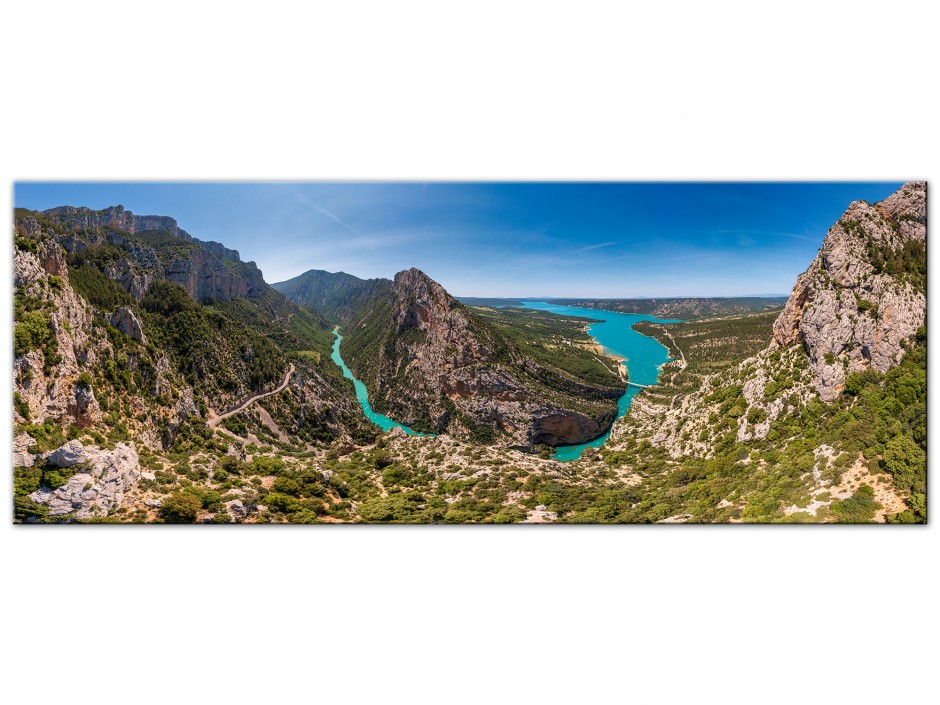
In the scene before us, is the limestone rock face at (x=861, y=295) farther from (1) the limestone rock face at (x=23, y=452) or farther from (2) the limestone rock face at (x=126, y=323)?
(2) the limestone rock face at (x=126, y=323)

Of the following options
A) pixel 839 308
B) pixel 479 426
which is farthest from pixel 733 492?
pixel 479 426

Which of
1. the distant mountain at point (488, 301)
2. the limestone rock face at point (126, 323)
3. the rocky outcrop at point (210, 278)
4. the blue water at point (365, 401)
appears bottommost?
the blue water at point (365, 401)

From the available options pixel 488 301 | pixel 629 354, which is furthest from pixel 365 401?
pixel 629 354

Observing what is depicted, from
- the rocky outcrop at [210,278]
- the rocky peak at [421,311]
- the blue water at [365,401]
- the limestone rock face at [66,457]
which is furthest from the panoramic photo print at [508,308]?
the blue water at [365,401]

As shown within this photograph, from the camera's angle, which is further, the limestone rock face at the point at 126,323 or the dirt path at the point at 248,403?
the dirt path at the point at 248,403

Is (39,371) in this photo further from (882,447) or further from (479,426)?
(479,426)

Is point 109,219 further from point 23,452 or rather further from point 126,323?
point 23,452
